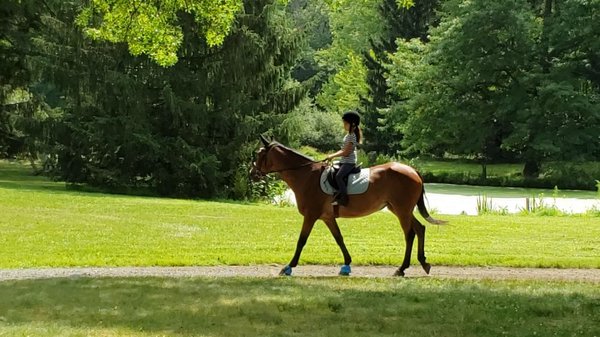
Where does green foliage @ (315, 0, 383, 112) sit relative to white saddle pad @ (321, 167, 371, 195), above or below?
above

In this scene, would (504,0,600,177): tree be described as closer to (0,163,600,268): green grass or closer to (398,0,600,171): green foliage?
(398,0,600,171): green foliage

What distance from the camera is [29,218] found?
18812 millimetres

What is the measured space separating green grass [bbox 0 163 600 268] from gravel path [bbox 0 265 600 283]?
1.72ft

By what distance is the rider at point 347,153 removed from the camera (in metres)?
11.2

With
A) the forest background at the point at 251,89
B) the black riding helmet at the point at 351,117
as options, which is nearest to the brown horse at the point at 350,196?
the black riding helmet at the point at 351,117

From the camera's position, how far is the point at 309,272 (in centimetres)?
1248

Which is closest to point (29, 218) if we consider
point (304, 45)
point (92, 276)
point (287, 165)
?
point (92, 276)

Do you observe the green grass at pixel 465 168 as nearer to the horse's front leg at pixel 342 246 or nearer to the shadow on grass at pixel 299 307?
the horse's front leg at pixel 342 246

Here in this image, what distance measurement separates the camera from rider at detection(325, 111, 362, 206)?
11250 mm

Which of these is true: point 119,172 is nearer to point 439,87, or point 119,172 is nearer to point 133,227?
point 133,227

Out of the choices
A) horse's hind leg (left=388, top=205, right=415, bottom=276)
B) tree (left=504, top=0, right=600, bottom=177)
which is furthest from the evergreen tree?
horse's hind leg (left=388, top=205, right=415, bottom=276)

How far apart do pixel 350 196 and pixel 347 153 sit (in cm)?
70

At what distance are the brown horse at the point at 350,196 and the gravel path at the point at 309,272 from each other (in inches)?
27.6

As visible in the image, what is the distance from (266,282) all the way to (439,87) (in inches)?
1469
